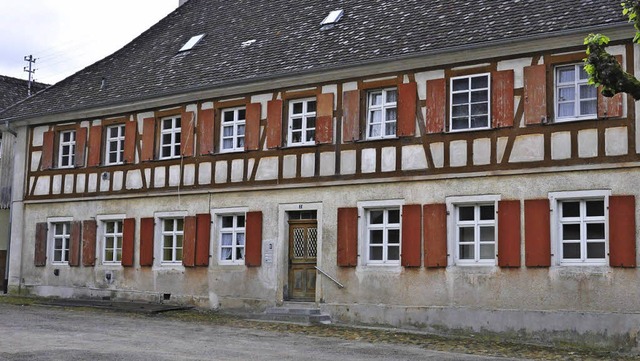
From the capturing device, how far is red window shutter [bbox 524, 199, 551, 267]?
16.9 meters

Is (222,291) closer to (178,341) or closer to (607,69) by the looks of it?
(178,341)

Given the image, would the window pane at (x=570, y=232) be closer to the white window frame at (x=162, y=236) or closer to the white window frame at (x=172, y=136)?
the white window frame at (x=162, y=236)

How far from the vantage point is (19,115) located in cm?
2686

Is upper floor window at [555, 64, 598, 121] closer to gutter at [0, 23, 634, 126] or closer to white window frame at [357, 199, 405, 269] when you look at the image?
gutter at [0, 23, 634, 126]

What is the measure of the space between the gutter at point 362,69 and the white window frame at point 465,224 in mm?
2728

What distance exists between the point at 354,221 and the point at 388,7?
5.35 meters

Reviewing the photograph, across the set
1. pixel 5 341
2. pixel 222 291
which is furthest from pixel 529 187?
pixel 5 341

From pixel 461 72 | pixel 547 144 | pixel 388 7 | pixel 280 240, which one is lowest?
pixel 280 240

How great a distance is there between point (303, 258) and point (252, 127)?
10.8ft

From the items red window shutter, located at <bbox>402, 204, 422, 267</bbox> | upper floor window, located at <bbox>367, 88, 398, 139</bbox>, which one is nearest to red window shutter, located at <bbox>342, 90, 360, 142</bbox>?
upper floor window, located at <bbox>367, 88, 398, 139</bbox>

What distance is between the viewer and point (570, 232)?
16.9 m

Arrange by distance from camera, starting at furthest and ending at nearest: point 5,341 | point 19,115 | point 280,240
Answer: point 19,115 → point 280,240 → point 5,341

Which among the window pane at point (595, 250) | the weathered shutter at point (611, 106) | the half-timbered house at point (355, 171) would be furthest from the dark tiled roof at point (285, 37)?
the window pane at point (595, 250)

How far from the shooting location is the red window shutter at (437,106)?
60.7 feet
